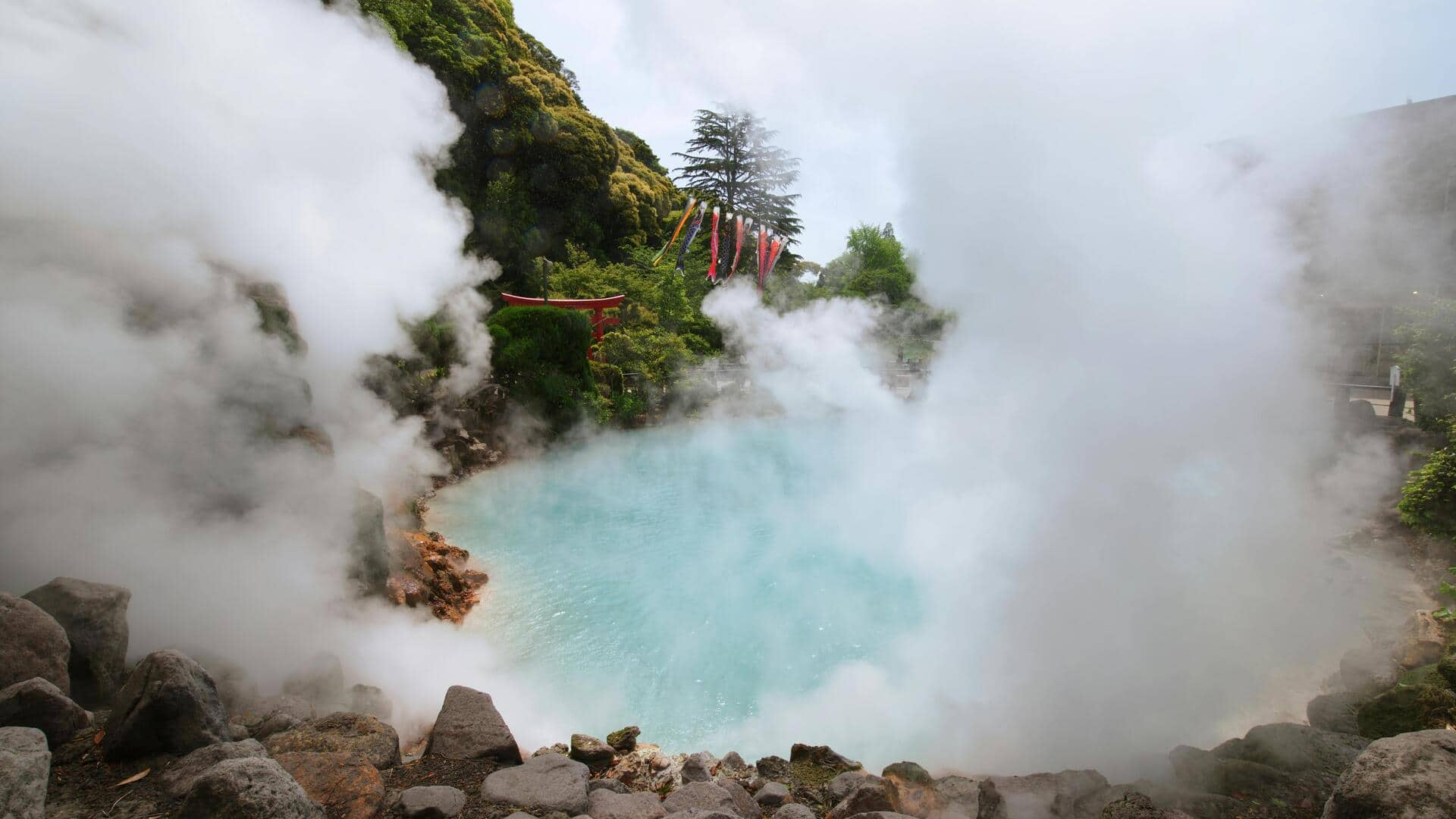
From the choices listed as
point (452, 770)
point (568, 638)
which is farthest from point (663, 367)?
point (452, 770)

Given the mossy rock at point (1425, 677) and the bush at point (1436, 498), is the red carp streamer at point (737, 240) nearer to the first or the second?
the bush at point (1436, 498)

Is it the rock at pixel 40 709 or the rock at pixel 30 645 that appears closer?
the rock at pixel 40 709

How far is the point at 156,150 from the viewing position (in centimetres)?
498

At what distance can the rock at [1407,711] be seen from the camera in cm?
371

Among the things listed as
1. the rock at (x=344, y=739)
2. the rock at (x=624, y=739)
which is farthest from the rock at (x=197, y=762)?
the rock at (x=624, y=739)

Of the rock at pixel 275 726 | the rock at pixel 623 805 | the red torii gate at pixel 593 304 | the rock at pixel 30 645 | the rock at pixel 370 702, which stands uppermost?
the red torii gate at pixel 593 304

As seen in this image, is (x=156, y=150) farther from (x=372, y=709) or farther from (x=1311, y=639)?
(x=1311, y=639)

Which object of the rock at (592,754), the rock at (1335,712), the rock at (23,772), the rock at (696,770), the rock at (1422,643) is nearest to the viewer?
the rock at (23,772)

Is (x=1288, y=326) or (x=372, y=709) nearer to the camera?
(x=372, y=709)

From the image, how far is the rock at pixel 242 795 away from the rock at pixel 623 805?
4.21 feet

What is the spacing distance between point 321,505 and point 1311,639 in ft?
26.8

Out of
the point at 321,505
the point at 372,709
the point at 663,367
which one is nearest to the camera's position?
the point at 372,709

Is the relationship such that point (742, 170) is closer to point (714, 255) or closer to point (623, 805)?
point (714, 255)

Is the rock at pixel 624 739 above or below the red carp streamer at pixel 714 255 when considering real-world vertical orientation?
below
